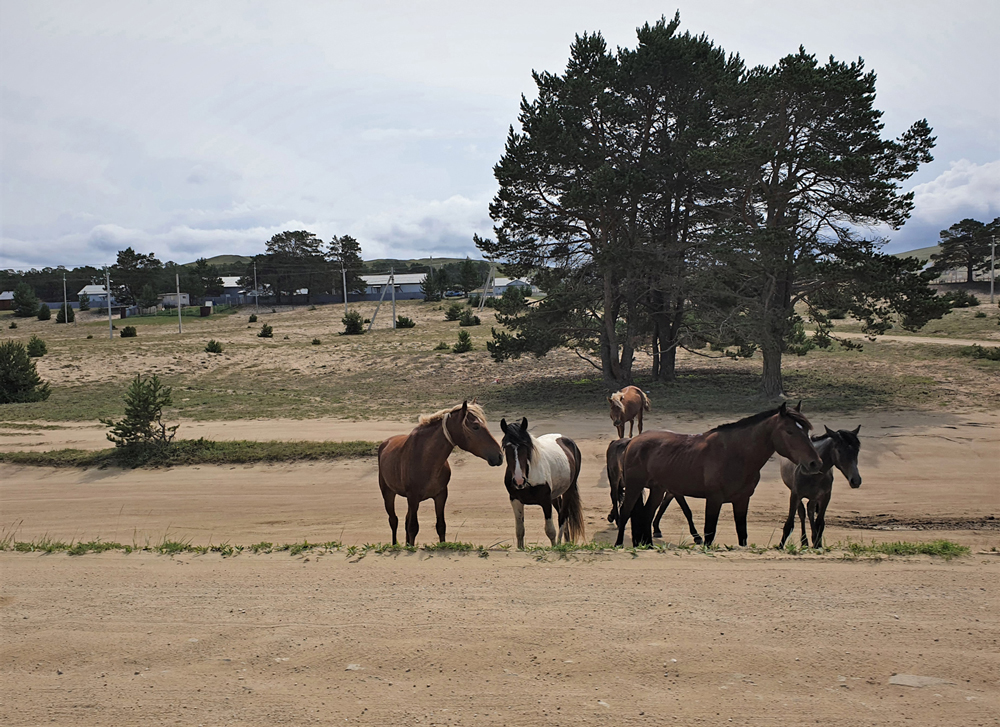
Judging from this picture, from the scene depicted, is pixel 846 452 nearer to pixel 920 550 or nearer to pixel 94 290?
pixel 920 550

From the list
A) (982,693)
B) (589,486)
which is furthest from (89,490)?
(982,693)

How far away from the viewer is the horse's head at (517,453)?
7.94 metres

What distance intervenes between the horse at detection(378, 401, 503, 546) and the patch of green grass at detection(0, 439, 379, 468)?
7050 millimetres

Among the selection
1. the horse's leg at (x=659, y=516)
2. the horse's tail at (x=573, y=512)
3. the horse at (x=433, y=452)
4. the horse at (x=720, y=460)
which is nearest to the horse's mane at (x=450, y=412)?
the horse at (x=433, y=452)

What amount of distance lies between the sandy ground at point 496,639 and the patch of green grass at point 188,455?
26.6 feet

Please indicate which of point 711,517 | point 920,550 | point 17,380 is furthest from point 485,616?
point 17,380

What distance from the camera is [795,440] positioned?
7617 mm

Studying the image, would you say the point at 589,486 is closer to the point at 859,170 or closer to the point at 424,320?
the point at 859,170

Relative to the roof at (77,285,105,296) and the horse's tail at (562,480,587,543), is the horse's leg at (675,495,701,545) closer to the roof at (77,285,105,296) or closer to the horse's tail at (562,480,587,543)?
the horse's tail at (562,480,587,543)

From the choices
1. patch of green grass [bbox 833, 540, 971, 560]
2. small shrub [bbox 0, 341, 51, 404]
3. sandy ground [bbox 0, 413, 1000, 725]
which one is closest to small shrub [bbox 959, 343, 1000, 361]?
patch of green grass [bbox 833, 540, 971, 560]

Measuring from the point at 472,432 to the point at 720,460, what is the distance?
319 centimetres

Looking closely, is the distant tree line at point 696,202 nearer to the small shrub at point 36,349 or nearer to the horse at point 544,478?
the horse at point 544,478

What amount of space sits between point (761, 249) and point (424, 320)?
42.1m

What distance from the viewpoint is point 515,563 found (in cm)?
707
